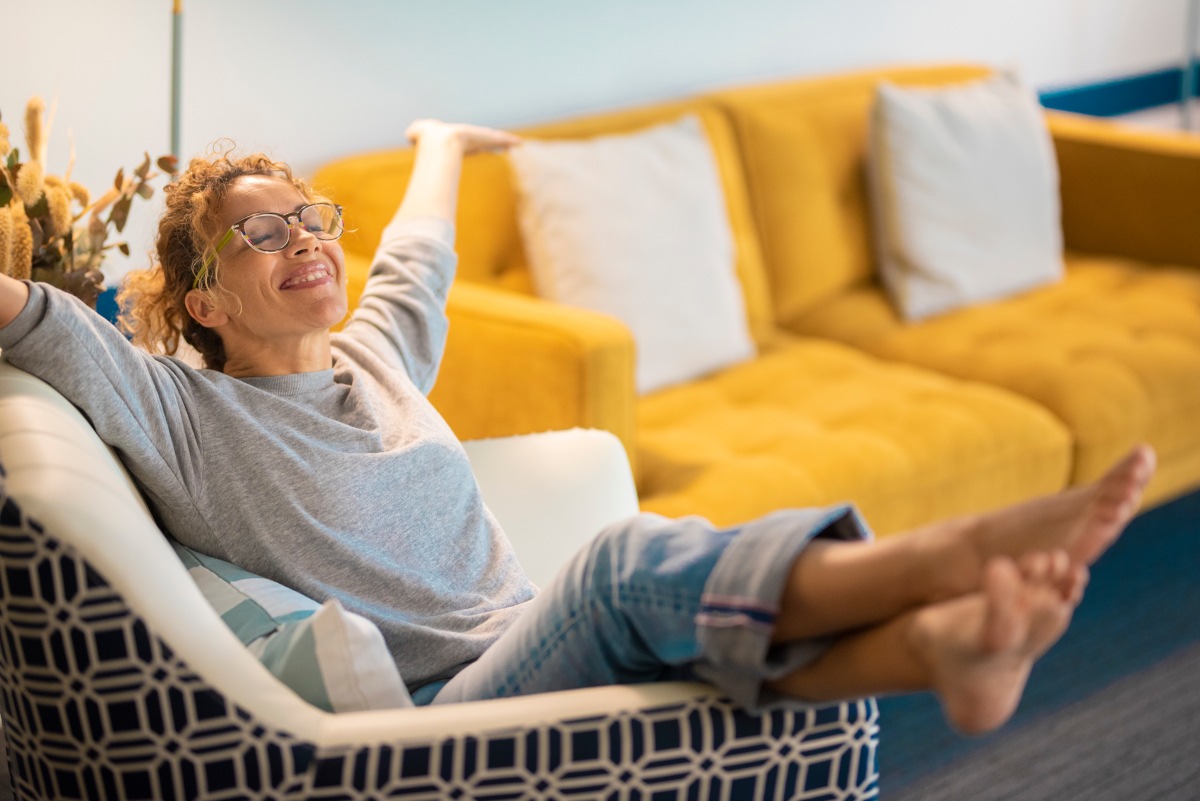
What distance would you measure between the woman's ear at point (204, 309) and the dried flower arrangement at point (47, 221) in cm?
18

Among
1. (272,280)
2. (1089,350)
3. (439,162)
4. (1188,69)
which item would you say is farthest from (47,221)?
(1188,69)

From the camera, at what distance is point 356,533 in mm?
1393

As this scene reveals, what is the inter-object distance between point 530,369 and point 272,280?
633 mm

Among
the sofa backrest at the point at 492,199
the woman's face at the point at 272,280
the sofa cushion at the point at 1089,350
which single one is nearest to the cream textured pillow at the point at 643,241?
the sofa backrest at the point at 492,199

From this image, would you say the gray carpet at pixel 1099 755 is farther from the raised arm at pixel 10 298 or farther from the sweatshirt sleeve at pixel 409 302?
the raised arm at pixel 10 298

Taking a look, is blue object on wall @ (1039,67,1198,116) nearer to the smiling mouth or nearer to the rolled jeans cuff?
the smiling mouth

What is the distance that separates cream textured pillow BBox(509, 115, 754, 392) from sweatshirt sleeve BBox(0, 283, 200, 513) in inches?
43.9

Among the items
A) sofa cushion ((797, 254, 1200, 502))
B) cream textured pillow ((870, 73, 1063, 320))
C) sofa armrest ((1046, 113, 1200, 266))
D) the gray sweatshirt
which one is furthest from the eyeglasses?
sofa armrest ((1046, 113, 1200, 266))

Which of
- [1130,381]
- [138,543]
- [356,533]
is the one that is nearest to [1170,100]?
[1130,381]

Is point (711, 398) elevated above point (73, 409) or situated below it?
below

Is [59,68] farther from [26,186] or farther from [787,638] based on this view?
[787,638]

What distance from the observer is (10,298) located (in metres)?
1.21

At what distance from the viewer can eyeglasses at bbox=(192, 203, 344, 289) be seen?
145 cm

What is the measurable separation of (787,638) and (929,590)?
0.41 ft
